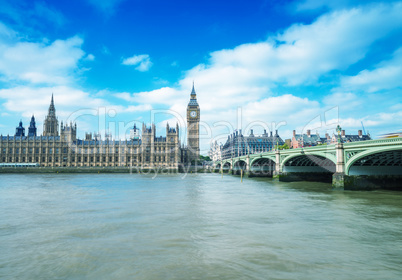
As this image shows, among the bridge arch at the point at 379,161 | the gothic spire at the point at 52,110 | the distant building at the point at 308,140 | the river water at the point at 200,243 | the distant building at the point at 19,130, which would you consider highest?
the gothic spire at the point at 52,110

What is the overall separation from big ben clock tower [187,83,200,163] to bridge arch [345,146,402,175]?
96562mm

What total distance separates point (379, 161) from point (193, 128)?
375ft

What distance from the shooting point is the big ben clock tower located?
13362cm

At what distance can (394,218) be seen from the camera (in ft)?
54.2

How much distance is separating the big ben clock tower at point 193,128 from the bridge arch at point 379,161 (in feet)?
317

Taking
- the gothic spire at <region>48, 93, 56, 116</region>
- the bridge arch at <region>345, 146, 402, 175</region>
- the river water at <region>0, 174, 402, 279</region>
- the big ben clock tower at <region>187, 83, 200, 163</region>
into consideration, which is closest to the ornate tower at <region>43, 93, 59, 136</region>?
the gothic spire at <region>48, 93, 56, 116</region>

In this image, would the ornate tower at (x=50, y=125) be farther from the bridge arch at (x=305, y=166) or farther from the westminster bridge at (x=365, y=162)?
the westminster bridge at (x=365, y=162)

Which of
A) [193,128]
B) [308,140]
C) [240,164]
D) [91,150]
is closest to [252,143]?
[193,128]

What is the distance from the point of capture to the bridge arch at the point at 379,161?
27891 mm

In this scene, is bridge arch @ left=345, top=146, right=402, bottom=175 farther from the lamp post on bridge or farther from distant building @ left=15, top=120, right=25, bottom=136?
distant building @ left=15, top=120, right=25, bottom=136

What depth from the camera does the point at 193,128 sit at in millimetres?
143250

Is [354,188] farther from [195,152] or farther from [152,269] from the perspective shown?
[195,152]

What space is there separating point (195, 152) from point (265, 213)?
11545 cm

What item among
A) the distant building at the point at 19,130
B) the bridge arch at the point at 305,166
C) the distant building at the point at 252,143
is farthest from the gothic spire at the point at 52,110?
the bridge arch at the point at 305,166
